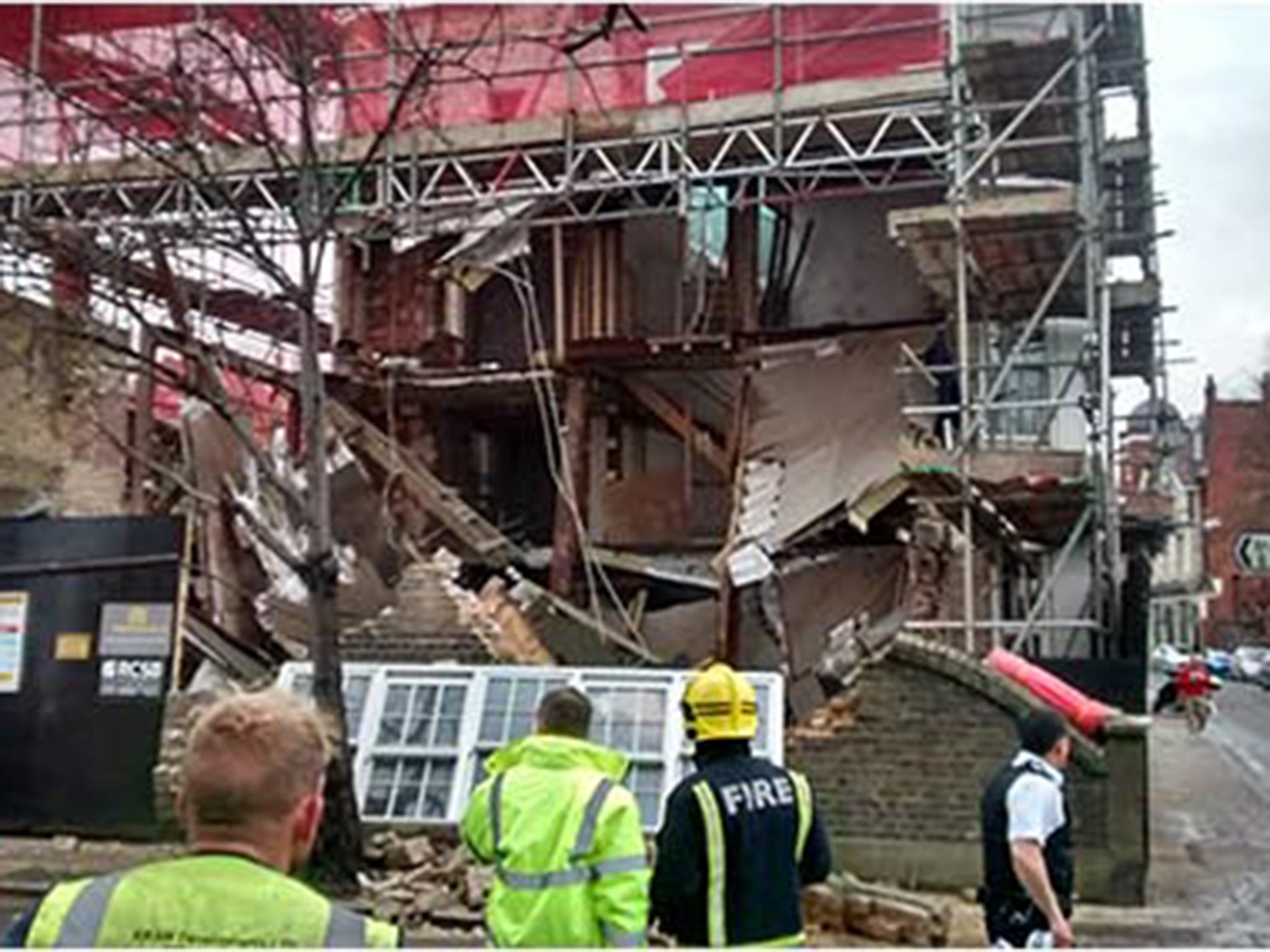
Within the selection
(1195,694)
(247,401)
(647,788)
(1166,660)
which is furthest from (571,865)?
(1166,660)

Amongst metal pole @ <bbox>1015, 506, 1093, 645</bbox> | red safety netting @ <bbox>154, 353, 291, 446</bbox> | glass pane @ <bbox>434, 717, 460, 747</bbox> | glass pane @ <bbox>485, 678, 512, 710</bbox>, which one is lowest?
glass pane @ <bbox>434, 717, 460, 747</bbox>

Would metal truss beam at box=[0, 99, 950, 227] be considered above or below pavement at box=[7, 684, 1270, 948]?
above

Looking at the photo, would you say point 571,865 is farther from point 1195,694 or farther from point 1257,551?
point 1195,694

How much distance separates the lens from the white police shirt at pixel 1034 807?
18.6ft

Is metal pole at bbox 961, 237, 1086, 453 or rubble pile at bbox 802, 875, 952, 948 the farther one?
metal pole at bbox 961, 237, 1086, 453

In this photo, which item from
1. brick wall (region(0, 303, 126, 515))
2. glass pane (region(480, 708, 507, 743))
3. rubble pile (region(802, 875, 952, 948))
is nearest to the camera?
rubble pile (region(802, 875, 952, 948))

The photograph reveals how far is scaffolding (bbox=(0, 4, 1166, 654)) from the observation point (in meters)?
14.0

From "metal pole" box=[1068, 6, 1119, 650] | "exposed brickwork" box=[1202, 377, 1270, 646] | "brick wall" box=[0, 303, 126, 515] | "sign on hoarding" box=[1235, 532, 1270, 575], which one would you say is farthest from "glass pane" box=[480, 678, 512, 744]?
"exposed brickwork" box=[1202, 377, 1270, 646]

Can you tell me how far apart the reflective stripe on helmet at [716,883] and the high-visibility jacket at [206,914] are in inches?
80.3

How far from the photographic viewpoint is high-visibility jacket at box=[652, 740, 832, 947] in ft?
14.6

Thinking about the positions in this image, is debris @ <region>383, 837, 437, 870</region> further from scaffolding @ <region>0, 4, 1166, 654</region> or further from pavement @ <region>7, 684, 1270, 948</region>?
scaffolding @ <region>0, 4, 1166, 654</region>

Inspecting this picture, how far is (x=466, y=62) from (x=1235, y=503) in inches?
2035

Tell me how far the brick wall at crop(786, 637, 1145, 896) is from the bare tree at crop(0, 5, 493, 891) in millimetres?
3446

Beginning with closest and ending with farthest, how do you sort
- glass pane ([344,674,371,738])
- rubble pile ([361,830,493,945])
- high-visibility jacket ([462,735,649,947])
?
high-visibility jacket ([462,735,649,947]), rubble pile ([361,830,493,945]), glass pane ([344,674,371,738])
